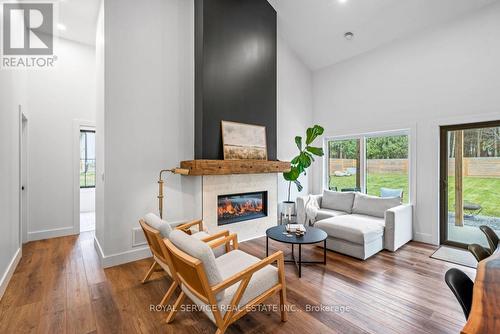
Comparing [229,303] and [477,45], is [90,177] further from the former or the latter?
[477,45]

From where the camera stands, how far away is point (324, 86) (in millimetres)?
5648

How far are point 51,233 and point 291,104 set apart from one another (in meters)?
5.47

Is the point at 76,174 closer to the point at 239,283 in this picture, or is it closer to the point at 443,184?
the point at 239,283

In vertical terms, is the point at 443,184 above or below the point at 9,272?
above

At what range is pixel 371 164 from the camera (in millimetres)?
4996

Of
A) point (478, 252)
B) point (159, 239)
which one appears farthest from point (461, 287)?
point (159, 239)

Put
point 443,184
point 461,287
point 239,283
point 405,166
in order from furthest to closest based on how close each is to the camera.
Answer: point 405,166
point 443,184
point 239,283
point 461,287

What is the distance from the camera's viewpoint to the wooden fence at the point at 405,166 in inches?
140

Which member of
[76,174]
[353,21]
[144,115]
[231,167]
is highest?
[353,21]

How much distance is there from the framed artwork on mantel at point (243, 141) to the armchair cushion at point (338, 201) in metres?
1.67

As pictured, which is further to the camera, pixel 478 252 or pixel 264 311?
pixel 264 311

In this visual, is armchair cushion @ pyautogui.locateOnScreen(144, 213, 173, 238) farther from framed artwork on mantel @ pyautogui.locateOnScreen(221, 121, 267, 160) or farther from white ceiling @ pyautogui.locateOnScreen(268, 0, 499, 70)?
white ceiling @ pyautogui.locateOnScreen(268, 0, 499, 70)

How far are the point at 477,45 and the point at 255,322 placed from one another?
16.0 ft

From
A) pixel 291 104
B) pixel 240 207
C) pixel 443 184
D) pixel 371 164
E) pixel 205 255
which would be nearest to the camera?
pixel 205 255
